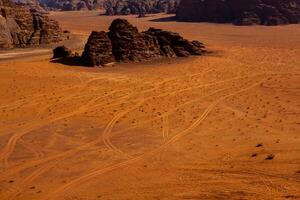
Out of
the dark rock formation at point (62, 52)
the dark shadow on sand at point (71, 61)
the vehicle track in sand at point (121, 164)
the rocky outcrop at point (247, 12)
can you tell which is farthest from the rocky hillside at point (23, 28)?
the rocky outcrop at point (247, 12)

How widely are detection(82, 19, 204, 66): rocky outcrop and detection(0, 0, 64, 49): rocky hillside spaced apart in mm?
7489

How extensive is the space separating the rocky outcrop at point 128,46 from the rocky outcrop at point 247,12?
32.8m

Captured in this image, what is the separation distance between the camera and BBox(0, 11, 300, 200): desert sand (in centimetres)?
868

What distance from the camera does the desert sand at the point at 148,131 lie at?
868 centimetres

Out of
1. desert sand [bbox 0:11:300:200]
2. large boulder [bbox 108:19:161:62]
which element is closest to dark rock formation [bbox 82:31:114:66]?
large boulder [bbox 108:19:161:62]

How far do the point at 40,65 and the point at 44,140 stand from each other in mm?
10036

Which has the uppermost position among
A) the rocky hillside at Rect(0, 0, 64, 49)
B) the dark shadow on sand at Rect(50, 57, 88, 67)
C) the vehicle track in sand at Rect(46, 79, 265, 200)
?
the rocky hillside at Rect(0, 0, 64, 49)

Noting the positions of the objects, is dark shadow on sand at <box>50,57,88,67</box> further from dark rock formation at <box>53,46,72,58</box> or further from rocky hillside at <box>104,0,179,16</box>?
rocky hillside at <box>104,0,179,16</box>

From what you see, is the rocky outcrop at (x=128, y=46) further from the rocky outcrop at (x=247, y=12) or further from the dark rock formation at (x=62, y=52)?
the rocky outcrop at (x=247, y=12)

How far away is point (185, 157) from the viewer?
1032cm

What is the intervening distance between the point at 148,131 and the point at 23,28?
65.8ft

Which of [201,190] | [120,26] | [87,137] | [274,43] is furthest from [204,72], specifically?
[274,43]

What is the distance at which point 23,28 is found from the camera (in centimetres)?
3000

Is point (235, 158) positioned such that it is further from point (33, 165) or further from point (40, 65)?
point (40, 65)
